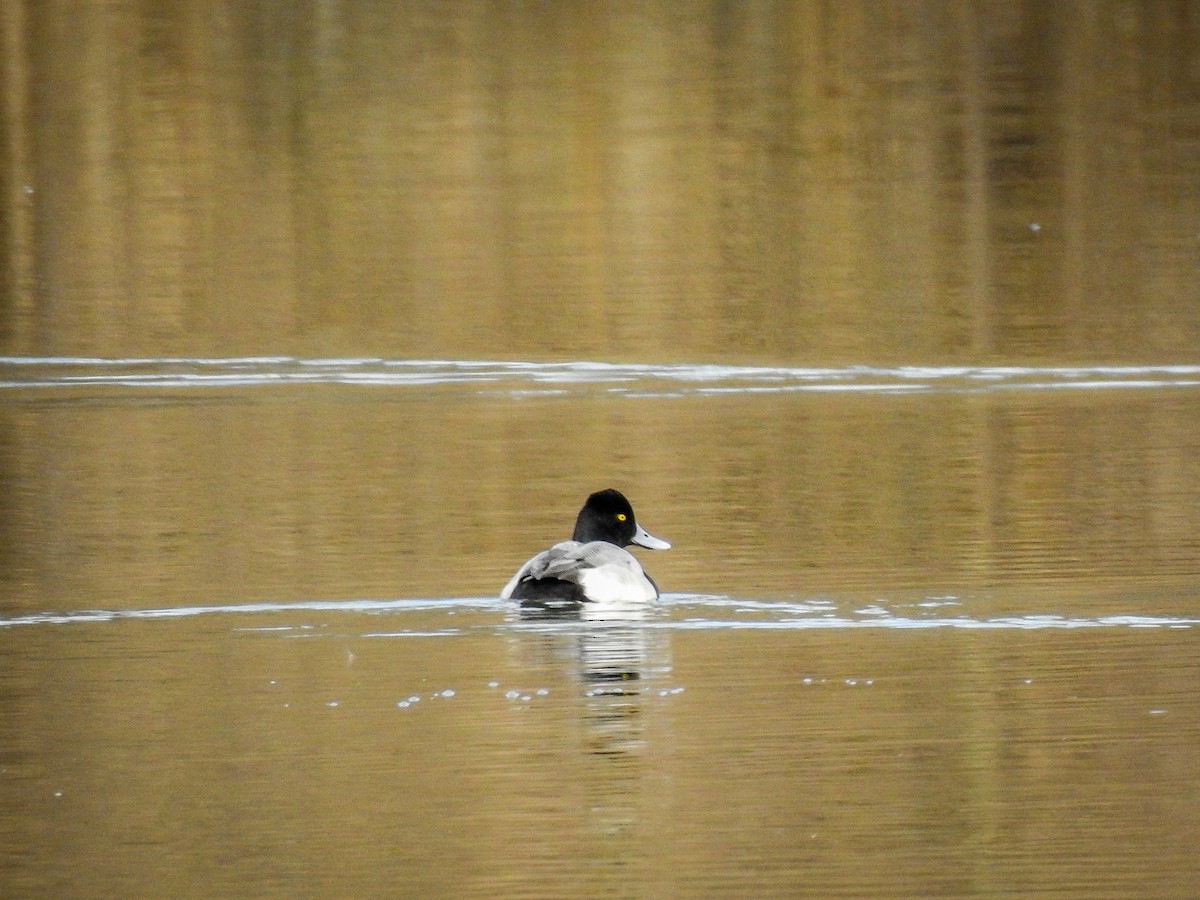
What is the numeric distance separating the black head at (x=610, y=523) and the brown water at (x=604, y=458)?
0.20 metres

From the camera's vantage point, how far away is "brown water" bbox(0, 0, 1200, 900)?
5703mm

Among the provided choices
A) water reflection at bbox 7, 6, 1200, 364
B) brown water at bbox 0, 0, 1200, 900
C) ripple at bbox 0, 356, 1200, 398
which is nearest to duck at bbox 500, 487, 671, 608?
brown water at bbox 0, 0, 1200, 900

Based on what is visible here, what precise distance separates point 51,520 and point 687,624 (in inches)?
138

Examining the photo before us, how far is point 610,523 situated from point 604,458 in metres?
2.17

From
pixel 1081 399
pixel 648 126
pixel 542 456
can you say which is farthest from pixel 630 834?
pixel 648 126

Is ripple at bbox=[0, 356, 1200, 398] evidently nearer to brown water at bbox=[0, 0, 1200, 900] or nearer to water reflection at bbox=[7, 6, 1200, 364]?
brown water at bbox=[0, 0, 1200, 900]

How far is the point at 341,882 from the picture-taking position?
17.0 ft

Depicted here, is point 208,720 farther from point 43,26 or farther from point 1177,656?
point 43,26

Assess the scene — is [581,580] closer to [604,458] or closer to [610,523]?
[610,523]

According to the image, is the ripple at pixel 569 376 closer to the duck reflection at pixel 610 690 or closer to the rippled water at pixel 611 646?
the rippled water at pixel 611 646

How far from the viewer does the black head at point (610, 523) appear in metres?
9.40

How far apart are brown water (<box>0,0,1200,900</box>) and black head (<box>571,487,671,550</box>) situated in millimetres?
195

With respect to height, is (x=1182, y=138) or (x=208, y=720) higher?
(x=1182, y=138)

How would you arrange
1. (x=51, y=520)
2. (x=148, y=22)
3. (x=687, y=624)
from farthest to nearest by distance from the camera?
(x=148, y=22) → (x=51, y=520) → (x=687, y=624)
